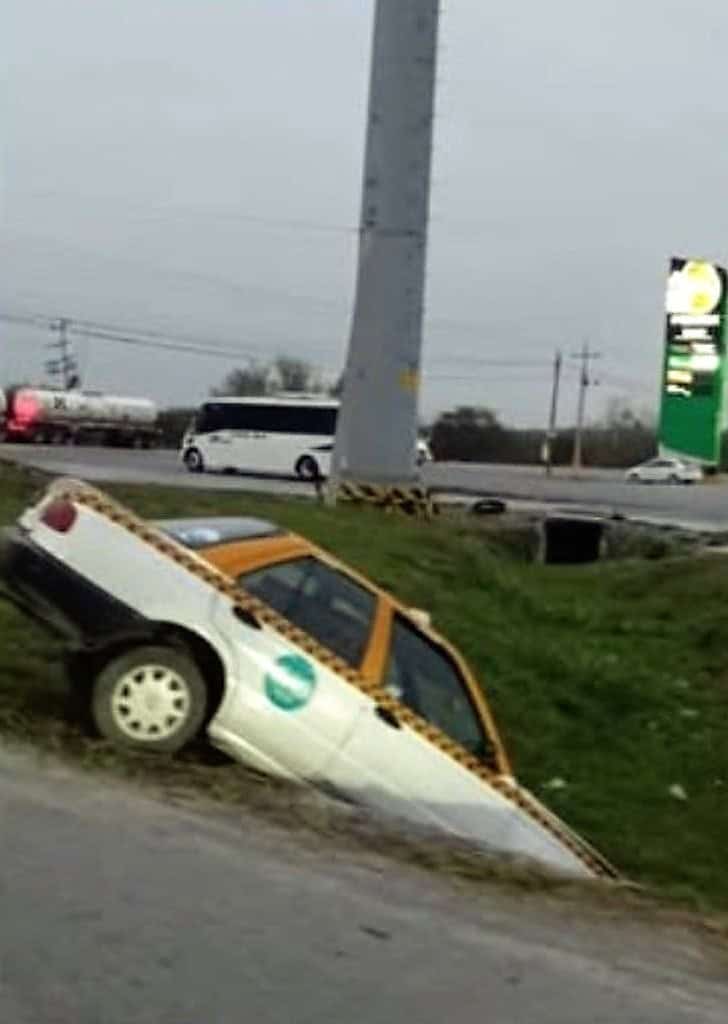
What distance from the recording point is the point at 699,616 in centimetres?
2309

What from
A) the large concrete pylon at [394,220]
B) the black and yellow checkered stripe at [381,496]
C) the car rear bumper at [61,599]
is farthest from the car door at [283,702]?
the black and yellow checkered stripe at [381,496]

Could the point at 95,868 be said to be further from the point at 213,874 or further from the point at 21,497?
the point at 21,497

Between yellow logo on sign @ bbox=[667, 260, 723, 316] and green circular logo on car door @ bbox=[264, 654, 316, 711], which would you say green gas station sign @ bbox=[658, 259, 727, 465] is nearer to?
yellow logo on sign @ bbox=[667, 260, 723, 316]

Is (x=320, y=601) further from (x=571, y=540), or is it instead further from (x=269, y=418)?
(x=269, y=418)

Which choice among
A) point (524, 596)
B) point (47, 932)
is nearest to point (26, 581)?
point (47, 932)

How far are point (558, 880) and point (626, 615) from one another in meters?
17.3

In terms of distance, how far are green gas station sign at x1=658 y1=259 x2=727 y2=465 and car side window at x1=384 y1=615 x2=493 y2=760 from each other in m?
52.2

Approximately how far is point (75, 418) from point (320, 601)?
79.2 meters

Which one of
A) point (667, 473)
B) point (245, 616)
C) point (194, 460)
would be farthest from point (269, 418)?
point (245, 616)

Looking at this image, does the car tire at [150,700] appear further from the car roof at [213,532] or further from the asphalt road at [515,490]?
the asphalt road at [515,490]

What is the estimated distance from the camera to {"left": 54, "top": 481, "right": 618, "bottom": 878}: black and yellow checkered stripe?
820 cm

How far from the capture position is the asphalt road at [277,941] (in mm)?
4836

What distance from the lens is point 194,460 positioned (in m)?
66.9

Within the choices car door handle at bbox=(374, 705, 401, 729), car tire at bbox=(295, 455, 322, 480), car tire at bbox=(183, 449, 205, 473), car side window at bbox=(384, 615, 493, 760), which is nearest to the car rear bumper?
car door handle at bbox=(374, 705, 401, 729)
